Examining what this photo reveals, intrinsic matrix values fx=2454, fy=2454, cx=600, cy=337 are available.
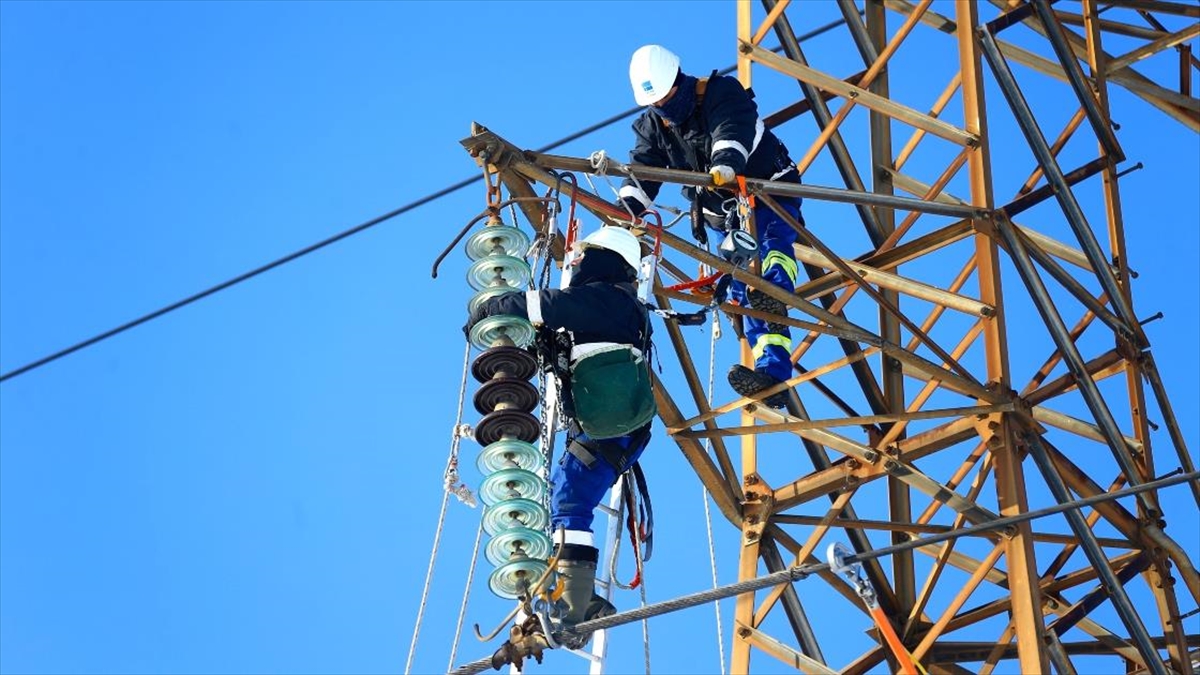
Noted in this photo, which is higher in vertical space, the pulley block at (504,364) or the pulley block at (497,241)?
the pulley block at (497,241)

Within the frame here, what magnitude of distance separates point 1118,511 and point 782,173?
3832 mm

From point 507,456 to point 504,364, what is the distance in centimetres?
63

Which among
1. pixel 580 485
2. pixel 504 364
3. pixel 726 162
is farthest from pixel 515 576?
pixel 726 162

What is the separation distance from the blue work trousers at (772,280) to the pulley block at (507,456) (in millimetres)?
3169

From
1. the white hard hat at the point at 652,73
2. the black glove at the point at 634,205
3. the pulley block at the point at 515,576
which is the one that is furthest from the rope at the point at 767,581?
the white hard hat at the point at 652,73

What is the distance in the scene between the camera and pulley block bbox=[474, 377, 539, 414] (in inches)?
595

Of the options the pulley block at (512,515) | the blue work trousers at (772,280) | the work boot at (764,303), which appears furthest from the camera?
the blue work trousers at (772,280)

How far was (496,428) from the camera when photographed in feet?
49.2

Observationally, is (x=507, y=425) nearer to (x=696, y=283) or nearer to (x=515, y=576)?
(x=515, y=576)

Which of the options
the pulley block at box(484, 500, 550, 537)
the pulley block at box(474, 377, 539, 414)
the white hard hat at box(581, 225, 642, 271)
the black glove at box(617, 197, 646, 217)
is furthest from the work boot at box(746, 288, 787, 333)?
the pulley block at box(484, 500, 550, 537)

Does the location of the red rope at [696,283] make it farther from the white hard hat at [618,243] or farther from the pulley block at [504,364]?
the pulley block at [504,364]

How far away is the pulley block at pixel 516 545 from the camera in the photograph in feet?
48.5

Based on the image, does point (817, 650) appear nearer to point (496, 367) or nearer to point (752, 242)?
point (752, 242)

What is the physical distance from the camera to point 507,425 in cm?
1501
